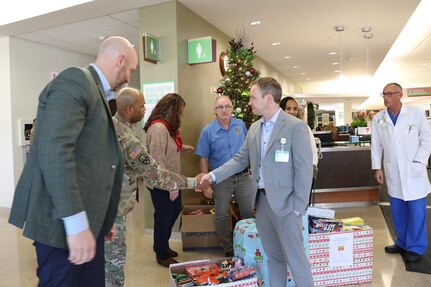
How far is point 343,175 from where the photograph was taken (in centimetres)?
591

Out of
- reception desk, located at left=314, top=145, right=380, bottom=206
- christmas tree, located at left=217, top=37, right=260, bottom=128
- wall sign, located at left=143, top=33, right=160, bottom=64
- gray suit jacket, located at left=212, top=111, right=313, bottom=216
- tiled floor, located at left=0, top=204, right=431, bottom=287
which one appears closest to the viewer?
gray suit jacket, located at left=212, top=111, right=313, bottom=216

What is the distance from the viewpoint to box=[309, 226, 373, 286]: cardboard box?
9.21ft

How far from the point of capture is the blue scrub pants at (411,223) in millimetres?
3375

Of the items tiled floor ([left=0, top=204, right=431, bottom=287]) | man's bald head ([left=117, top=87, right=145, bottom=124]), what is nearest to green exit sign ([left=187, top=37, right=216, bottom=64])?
man's bald head ([left=117, top=87, right=145, bottom=124])

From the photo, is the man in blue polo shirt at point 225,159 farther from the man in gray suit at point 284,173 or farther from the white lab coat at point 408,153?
the white lab coat at point 408,153

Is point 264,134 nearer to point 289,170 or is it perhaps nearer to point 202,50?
point 289,170

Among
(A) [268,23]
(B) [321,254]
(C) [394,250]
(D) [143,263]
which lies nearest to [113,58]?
(B) [321,254]

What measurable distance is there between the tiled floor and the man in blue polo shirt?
0.44 metres

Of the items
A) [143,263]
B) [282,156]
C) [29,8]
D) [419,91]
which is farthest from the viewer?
[419,91]

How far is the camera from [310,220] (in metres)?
2.89

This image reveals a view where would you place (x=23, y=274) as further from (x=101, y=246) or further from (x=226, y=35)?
(x=226, y=35)

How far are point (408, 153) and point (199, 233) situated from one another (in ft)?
7.83

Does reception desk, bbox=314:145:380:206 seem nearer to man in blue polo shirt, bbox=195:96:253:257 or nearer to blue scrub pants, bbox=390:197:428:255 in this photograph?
blue scrub pants, bbox=390:197:428:255

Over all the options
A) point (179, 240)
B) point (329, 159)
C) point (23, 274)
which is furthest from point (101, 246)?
point (329, 159)
